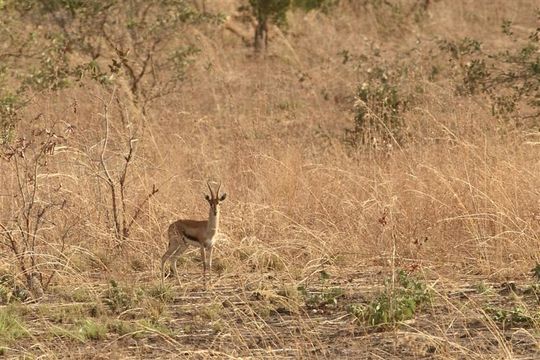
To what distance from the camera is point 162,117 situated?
12.4 m

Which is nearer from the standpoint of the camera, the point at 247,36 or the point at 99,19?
the point at 99,19

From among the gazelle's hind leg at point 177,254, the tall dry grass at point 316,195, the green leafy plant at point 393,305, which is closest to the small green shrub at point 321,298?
the green leafy plant at point 393,305

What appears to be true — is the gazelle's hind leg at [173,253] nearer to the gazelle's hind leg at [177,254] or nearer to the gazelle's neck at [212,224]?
the gazelle's hind leg at [177,254]

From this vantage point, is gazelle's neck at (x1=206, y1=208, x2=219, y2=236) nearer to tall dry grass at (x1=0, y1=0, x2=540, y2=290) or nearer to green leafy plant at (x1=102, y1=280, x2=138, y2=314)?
tall dry grass at (x1=0, y1=0, x2=540, y2=290)

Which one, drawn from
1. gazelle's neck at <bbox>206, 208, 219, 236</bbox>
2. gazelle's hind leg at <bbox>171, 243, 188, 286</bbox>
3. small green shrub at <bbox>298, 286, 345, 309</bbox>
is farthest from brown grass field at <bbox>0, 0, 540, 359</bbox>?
gazelle's neck at <bbox>206, 208, 219, 236</bbox>

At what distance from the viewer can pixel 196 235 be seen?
666cm

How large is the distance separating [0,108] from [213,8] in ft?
34.6

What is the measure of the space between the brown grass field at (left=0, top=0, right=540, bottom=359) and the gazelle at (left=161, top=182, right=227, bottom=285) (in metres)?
0.18

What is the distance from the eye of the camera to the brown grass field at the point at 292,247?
5.41m

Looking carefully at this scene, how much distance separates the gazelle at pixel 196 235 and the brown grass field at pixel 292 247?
18cm

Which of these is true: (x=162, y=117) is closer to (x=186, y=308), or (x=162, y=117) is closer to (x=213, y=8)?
(x=186, y=308)

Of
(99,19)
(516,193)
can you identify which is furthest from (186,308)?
(99,19)

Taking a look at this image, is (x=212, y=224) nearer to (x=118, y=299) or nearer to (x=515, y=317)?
(x=118, y=299)

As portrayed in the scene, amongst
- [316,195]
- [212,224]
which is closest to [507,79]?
[316,195]
